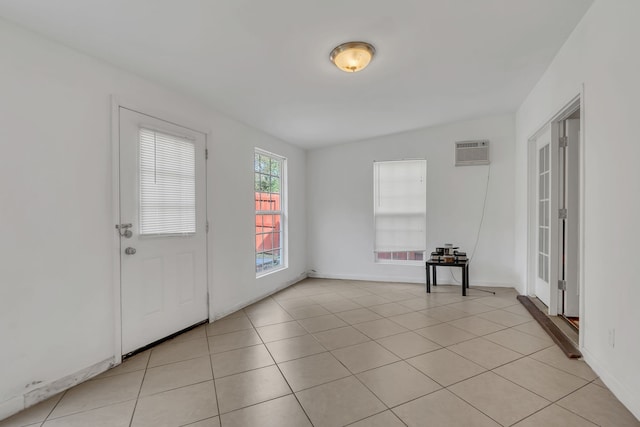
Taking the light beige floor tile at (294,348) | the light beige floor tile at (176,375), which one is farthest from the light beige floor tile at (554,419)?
the light beige floor tile at (176,375)

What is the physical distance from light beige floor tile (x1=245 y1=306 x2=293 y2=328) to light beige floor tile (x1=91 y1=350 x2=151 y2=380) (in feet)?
3.45

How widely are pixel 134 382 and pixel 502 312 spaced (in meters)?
3.66

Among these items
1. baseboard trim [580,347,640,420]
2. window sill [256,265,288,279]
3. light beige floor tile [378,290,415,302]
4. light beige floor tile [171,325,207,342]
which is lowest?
light beige floor tile [171,325,207,342]

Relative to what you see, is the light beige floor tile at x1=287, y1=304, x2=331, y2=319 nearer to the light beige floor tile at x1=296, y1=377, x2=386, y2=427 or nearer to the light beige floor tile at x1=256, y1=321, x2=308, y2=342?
the light beige floor tile at x1=256, y1=321, x2=308, y2=342

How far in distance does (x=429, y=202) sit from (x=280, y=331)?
3168mm

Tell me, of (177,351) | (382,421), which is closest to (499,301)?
(382,421)

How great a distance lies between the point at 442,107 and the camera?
410 cm

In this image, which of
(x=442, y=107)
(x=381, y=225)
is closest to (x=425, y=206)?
Answer: (x=381, y=225)

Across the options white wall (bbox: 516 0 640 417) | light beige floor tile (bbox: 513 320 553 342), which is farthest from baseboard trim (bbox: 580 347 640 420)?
light beige floor tile (bbox: 513 320 553 342)

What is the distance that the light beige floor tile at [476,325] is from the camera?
3102mm

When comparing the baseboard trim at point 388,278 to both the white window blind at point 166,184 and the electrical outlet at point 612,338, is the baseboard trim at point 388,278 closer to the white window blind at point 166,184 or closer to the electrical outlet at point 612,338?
the electrical outlet at point 612,338

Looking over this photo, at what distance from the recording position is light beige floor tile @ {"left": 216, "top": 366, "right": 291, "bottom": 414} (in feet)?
6.45

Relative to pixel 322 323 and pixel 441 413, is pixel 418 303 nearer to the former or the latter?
pixel 322 323

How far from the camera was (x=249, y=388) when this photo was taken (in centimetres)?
212
